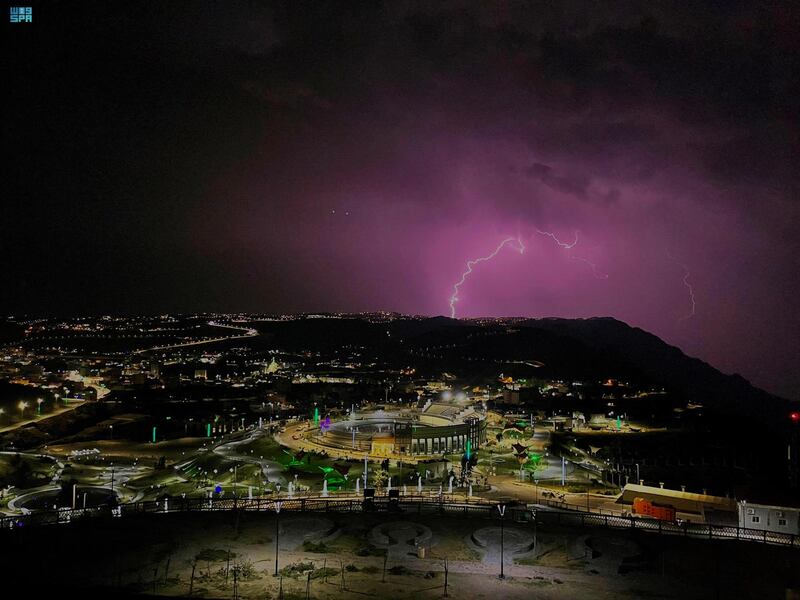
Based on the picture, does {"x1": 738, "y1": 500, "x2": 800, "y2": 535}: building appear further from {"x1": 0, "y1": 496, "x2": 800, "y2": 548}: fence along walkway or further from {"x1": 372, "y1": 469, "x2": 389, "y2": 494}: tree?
{"x1": 372, "y1": 469, "x2": 389, "y2": 494}: tree

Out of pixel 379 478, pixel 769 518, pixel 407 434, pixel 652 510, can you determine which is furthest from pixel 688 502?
pixel 407 434

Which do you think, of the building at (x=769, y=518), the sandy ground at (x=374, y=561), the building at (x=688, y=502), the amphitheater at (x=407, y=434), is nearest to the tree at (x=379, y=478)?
the amphitheater at (x=407, y=434)

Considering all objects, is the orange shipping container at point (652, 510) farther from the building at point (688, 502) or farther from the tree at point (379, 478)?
the tree at point (379, 478)

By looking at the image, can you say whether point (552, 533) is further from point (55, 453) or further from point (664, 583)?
point (55, 453)

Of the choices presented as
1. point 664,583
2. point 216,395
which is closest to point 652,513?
point 664,583

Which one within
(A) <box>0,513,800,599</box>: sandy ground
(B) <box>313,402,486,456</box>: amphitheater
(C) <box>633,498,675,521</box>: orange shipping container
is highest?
(A) <box>0,513,800,599</box>: sandy ground

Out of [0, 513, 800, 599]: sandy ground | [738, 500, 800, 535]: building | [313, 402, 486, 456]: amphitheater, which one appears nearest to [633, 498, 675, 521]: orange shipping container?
[738, 500, 800, 535]: building

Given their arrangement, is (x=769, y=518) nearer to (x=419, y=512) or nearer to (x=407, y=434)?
(x=419, y=512)
